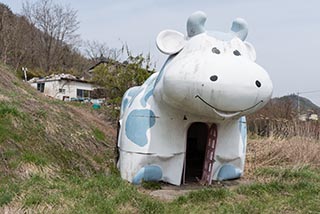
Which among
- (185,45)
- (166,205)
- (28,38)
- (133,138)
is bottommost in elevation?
(166,205)

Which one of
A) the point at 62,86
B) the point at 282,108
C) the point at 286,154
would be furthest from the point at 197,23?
the point at 62,86

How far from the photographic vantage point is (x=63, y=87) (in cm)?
2583

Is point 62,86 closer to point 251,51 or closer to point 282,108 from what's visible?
point 282,108

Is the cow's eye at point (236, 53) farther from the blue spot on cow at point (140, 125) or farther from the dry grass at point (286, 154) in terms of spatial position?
the dry grass at point (286, 154)

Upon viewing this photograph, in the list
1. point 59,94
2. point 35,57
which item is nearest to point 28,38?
point 35,57

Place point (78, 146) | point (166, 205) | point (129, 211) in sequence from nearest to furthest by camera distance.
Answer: point (129, 211), point (166, 205), point (78, 146)

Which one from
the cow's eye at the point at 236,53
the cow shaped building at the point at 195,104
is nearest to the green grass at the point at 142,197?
the cow shaped building at the point at 195,104

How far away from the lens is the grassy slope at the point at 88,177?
4172 mm

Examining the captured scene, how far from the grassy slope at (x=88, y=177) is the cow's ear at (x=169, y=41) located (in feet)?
6.21

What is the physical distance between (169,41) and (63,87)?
2122cm

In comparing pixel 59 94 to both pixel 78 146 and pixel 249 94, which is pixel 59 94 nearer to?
pixel 78 146

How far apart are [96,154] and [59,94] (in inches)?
759

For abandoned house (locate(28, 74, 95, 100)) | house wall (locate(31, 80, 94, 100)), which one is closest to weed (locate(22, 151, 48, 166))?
house wall (locate(31, 80, 94, 100))

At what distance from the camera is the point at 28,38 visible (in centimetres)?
3123
